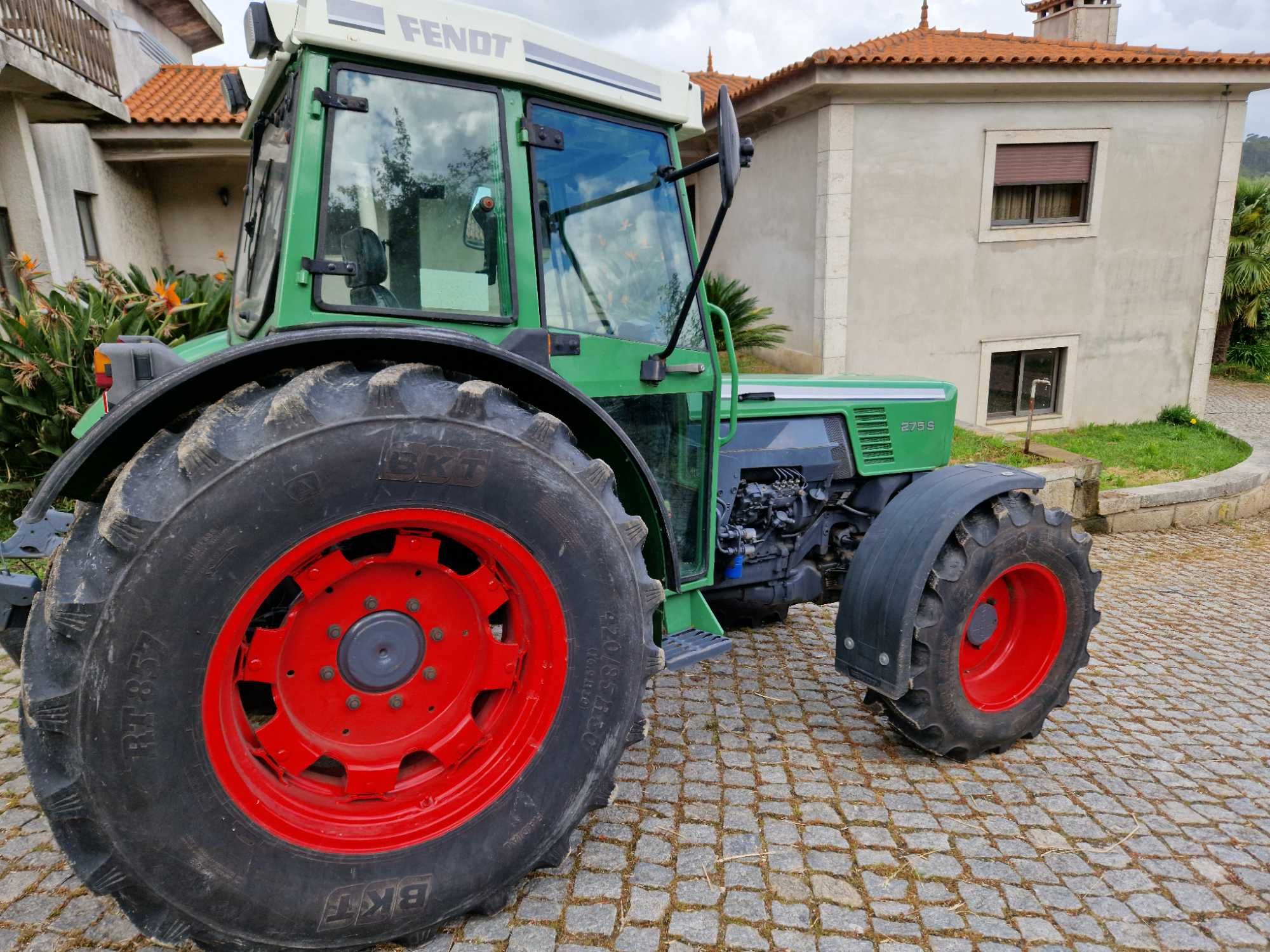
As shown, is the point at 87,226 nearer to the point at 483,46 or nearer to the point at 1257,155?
the point at 483,46

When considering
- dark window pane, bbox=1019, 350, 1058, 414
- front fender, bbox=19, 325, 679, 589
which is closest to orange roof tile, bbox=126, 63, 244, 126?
front fender, bbox=19, 325, 679, 589

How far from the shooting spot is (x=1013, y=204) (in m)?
9.83

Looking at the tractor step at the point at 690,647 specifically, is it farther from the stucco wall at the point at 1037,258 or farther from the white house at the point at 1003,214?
the stucco wall at the point at 1037,258

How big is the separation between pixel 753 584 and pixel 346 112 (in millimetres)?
2180

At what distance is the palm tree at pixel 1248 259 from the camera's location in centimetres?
1465

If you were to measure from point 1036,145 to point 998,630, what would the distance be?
854cm

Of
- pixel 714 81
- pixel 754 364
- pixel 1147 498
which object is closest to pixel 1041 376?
pixel 754 364

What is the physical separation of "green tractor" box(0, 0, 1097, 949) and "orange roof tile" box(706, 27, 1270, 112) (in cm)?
703

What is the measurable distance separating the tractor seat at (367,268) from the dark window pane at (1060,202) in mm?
9905

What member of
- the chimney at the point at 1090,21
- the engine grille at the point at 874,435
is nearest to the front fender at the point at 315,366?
the engine grille at the point at 874,435

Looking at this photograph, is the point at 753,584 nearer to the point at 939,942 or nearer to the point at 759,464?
the point at 759,464

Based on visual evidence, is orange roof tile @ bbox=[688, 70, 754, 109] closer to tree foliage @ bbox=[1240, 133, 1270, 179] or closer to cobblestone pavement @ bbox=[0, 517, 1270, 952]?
cobblestone pavement @ bbox=[0, 517, 1270, 952]

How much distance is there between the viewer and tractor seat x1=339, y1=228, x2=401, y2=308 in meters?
2.04

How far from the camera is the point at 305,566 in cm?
189
